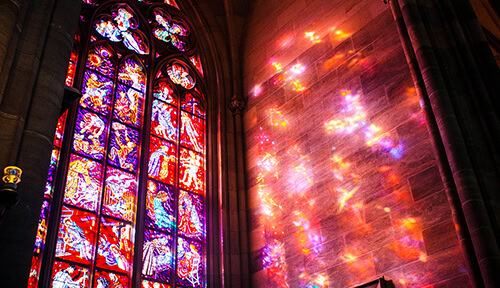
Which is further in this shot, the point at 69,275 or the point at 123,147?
the point at 123,147

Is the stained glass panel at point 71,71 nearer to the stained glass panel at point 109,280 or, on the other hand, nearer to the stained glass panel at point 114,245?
the stained glass panel at point 114,245

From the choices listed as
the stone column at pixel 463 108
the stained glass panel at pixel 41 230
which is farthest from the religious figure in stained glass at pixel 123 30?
the stone column at pixel 463 108

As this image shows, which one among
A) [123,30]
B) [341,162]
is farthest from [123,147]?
[341,162]

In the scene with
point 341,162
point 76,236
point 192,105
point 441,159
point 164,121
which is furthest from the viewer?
point 192,105

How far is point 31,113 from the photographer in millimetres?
5492

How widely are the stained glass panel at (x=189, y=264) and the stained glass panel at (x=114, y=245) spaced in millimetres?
818

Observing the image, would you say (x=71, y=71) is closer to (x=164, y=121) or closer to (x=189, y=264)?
(x=164, y=121)

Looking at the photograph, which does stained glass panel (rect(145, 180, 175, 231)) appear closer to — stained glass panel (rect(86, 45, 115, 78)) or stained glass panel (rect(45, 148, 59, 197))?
stained glass panel (rect(45, 148, 59, 197))

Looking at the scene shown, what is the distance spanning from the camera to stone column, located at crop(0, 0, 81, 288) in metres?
4.79

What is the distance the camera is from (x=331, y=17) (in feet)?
31.5

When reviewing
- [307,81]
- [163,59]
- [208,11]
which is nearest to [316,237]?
[307,81]

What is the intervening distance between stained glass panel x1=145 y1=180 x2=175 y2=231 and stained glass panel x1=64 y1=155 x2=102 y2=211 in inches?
31.3

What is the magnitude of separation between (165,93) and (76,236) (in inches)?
132

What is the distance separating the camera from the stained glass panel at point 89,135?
8.57 metres
